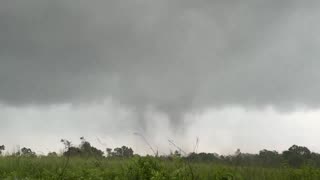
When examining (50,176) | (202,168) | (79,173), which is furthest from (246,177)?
(50,176)

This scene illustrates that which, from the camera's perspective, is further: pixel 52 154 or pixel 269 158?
pixel 52 154

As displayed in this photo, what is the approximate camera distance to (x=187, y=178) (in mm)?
12570

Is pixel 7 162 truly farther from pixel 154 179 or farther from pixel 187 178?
pixel 187 178

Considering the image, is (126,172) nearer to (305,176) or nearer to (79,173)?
(79,173)

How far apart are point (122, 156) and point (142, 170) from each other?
10226 millimetres

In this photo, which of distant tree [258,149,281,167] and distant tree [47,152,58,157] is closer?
distant tree [258,149,281,167]

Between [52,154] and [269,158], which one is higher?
[52,154]

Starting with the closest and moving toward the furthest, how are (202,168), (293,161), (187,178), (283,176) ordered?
(187,178), (283,176), (202,168), (293,161)

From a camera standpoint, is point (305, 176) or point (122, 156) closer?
point (305, 176)

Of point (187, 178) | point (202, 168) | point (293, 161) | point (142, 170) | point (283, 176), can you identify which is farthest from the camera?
point (293, 161)

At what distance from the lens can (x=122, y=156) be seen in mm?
25328

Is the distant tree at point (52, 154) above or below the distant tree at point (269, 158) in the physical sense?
above

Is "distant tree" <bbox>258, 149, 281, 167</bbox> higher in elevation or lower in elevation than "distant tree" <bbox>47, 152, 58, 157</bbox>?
lower

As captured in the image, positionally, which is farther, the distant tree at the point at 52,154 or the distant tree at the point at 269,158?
the distant tree at the point at 52,154
